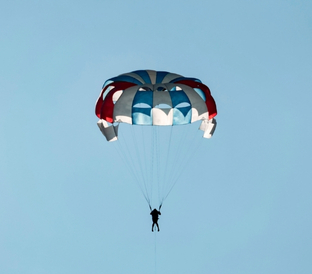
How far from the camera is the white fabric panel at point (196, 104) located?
39.2 metres

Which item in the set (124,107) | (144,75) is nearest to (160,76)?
(144,75)

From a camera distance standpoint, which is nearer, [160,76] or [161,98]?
[161,98]

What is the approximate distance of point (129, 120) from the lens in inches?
1544

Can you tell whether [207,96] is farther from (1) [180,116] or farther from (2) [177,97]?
(1) [180,116]

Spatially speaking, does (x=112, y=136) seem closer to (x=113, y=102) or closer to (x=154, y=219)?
(x=113, y=102)

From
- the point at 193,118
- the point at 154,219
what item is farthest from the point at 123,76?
the point at 154,219

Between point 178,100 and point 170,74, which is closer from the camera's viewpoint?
point 178,100

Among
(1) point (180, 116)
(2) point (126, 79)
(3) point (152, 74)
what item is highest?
(3) point (152, 74)

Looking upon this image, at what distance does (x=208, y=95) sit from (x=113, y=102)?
5.31m

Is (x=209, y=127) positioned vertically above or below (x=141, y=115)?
above

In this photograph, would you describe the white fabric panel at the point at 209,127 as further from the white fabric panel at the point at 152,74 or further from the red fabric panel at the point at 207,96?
the white fabric panel at the point at 152,74

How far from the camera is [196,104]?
3925 cm

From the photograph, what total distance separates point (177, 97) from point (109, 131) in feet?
15.8

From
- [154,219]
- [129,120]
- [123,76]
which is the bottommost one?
[154,219]
